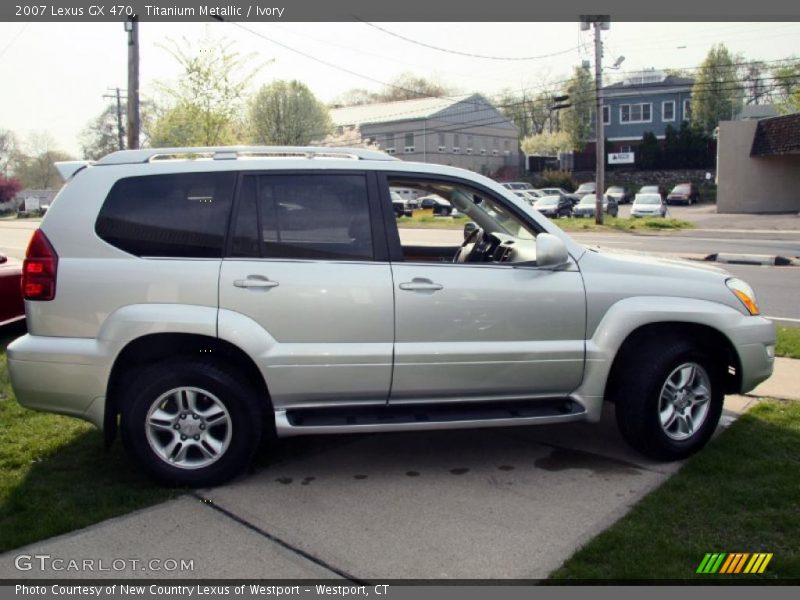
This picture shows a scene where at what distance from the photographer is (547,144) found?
77062mm

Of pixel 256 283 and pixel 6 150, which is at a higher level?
pixel 6 150

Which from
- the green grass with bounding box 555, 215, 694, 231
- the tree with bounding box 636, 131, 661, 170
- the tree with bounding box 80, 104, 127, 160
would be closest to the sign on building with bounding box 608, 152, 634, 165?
the tree with bounding box 636, 131, 661, 170

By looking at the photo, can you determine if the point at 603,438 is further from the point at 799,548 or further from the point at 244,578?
the point at 244,578

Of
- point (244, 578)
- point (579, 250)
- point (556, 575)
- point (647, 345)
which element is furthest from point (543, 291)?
point (244, 578)

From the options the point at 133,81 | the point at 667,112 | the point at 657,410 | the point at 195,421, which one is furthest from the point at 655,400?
the point at 667,112

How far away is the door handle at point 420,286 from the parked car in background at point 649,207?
3669 cm

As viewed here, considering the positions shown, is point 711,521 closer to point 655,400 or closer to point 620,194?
point 655,400

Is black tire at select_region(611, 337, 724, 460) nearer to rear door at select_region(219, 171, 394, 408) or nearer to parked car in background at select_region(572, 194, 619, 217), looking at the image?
rear door at select_region(219, 171, 394, 408)

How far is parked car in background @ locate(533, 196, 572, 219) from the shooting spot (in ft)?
136

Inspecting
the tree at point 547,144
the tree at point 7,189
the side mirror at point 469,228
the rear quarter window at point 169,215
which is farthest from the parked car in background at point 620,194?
the tree at point 7,189

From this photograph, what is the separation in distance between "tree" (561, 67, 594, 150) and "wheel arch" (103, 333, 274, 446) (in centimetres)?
6640

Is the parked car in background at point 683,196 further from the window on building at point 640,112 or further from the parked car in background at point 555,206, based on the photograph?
the window on building at point 640,112

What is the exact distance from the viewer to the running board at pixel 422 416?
4496mm

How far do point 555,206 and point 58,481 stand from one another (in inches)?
1539
